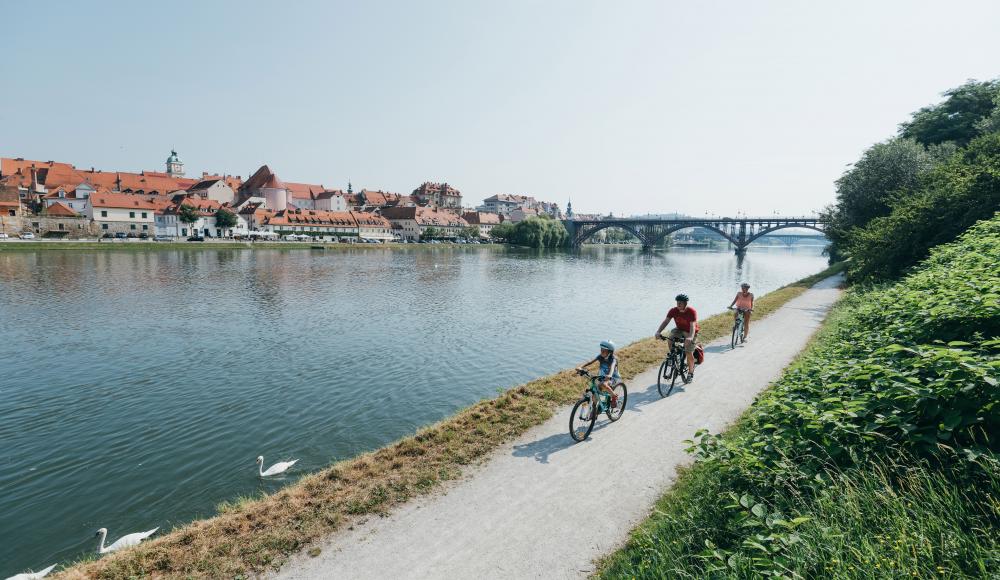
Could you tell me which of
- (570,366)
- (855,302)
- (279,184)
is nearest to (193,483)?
(570,366)

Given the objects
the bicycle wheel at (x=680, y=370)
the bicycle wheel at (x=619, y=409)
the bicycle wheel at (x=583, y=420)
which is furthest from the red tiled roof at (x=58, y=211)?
the bicycle wheel at (x=680, y=370)

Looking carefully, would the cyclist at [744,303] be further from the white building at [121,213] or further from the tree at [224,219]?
the white building at [121,213]

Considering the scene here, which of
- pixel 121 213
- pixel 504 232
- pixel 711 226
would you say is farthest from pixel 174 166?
pixel 711 226

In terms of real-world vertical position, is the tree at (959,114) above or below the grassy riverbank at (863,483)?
above

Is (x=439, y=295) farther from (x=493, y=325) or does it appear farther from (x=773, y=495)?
(x=773, y=495)

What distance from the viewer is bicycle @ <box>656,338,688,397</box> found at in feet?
39.5

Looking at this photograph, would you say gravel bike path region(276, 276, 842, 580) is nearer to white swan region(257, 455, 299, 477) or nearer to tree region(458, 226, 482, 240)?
white swan region(257, 455, 299, 477)

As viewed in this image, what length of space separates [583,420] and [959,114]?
6325 centimetres

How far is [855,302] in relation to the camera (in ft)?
65.6

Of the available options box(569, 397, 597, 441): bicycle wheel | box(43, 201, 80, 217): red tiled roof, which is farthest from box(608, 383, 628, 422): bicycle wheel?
box(43, 201, 80, 217): red tiled roof

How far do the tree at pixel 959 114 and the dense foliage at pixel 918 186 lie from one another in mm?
77

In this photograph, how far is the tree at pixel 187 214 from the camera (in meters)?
99.1

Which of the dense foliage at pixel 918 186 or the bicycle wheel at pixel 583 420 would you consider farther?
the dense foliage at pixel 918 186

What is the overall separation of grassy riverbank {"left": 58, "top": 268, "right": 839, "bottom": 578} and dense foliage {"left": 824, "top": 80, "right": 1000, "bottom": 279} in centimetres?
2008
